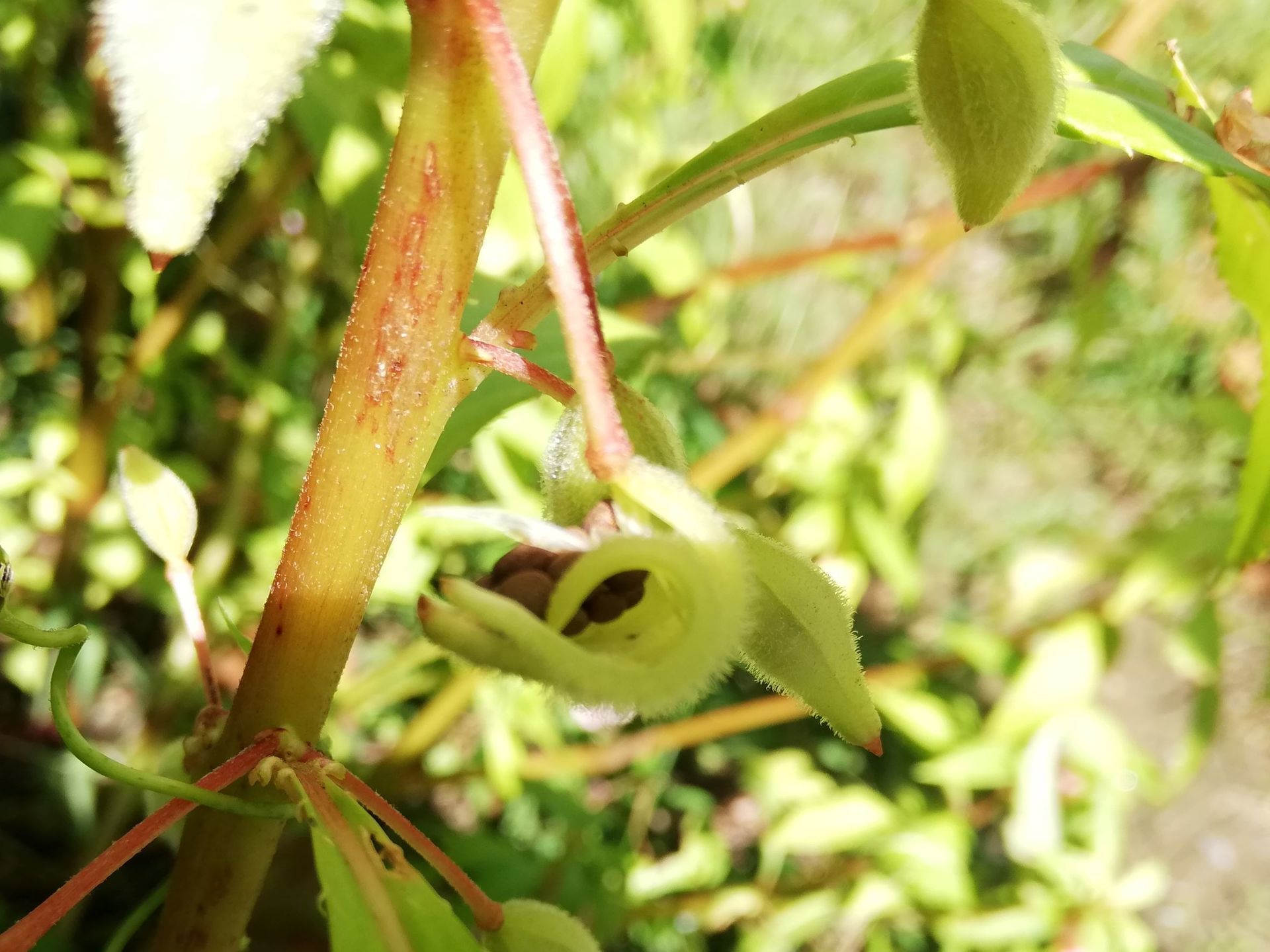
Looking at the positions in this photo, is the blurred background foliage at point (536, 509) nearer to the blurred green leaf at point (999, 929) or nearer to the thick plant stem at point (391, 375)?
the blurred green leaf at point (999, 929)

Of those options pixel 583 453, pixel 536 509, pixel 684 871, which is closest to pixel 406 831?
pixel 583 453

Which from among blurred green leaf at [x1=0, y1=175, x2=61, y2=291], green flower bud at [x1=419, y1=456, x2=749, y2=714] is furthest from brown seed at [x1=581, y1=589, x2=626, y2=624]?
blurred green leaf at [x1=0, y1=175, x2=61, y2=291]

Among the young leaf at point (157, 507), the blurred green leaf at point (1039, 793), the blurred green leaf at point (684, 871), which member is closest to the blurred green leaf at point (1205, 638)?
the blurred green leaf at point (1039, 793)

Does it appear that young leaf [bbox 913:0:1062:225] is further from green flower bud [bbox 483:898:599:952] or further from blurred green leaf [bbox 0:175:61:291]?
blurred green leaf [bbox 0:175:61:291]

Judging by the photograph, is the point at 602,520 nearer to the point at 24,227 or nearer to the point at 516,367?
the point at 516,367

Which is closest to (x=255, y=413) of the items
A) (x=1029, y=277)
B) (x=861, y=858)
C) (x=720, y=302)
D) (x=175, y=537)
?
(x=720, y=302)

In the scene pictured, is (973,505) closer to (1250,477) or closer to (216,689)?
(1250,477)

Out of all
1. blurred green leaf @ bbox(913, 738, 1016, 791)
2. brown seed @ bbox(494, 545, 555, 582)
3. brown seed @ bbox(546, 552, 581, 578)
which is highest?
brown seed @ bbox(546, 552, 581, 578)

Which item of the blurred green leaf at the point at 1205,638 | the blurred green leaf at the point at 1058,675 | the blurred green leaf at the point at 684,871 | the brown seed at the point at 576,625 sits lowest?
the blurred green leaf at the point at 684,871
